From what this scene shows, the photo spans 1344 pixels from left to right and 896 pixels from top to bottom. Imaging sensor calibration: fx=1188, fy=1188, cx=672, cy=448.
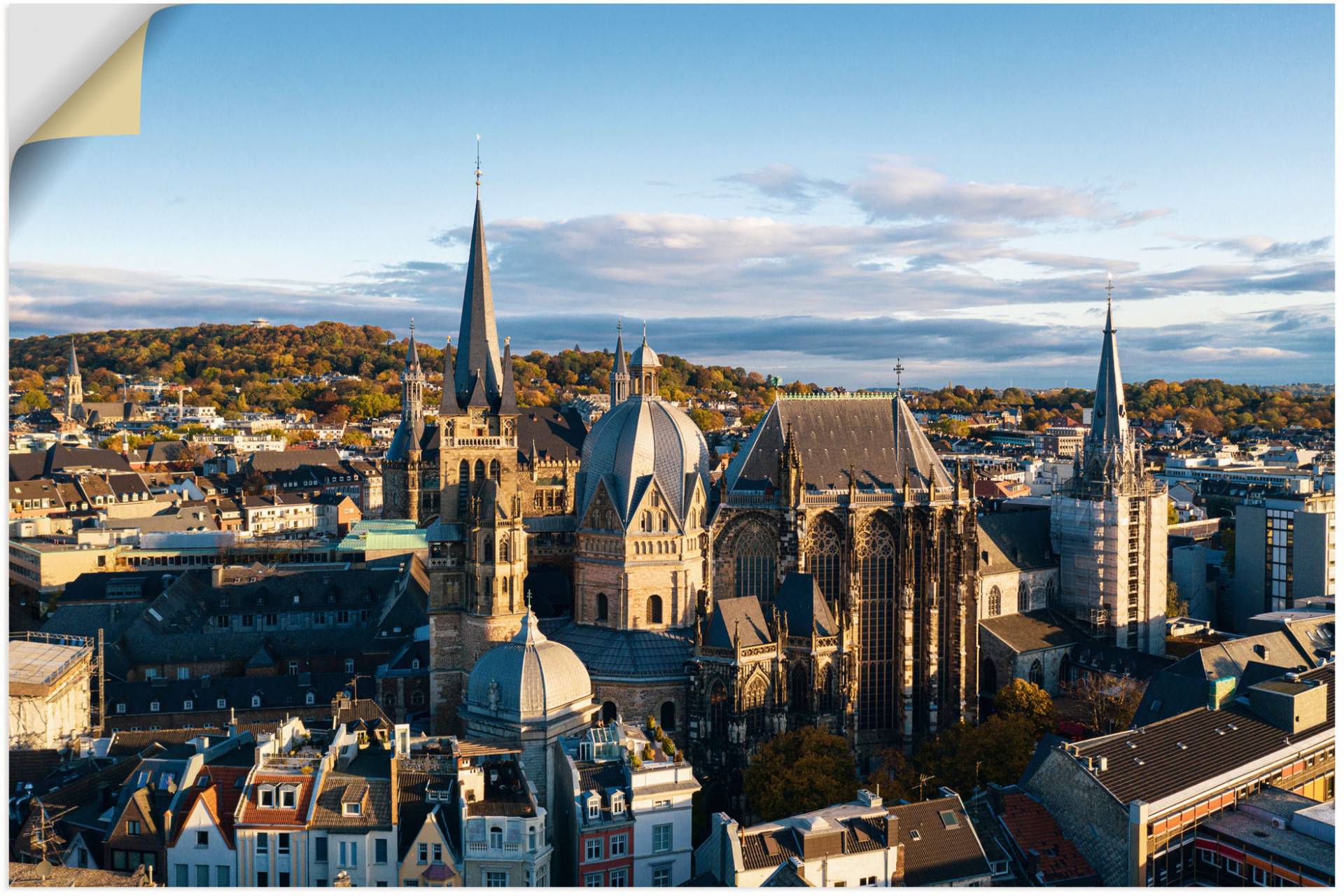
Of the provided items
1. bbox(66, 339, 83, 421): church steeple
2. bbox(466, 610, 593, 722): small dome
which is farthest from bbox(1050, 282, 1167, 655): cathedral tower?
bbox(66, 339, 83, 421): church steeple

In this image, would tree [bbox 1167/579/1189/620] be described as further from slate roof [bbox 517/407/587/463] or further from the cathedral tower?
slate roof [bbox 517/407/587/463]

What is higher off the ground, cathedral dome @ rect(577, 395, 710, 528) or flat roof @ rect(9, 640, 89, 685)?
cathedral dome @ rect(577, 395, 710, 528)

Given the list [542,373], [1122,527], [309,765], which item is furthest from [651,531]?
[542,373]

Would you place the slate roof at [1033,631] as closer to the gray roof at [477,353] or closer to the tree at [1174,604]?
the tree at [1174,604]

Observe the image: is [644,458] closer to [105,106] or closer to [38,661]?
[38,661]

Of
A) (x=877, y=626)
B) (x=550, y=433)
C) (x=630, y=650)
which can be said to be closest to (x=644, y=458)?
(x=630, y=650)

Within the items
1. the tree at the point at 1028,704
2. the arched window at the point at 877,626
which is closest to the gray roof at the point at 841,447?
the arched window at the point at 877,626
